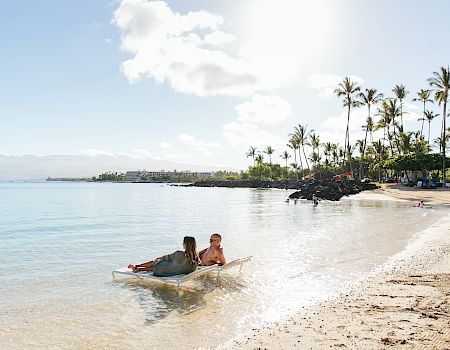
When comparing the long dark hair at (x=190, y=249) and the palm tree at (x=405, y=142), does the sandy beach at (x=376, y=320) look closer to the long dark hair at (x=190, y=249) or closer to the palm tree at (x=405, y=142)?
the long dark hair at (x=190, y=249)

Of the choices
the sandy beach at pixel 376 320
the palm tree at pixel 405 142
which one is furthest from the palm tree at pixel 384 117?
the sandy beach at pixel 376 320

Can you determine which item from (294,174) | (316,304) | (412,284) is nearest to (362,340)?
(316,304)

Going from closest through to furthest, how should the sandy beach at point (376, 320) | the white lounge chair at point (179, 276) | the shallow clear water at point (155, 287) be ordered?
the sandy beach at point (376, 320) → the shallow clear water at point (155, 287) → the white lounge chair at point (179, 276)

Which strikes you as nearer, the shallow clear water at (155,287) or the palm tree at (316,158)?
the shallow clear water at (155,287)

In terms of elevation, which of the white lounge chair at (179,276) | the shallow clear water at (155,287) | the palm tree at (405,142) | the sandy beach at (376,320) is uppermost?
the palm tree at (405,142)

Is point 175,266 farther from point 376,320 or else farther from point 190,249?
point 376,320

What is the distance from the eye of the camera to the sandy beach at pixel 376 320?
5.66m

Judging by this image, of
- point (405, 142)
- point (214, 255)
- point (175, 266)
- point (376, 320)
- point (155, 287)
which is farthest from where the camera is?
point (405, 142)

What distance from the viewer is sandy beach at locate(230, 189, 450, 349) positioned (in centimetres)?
566

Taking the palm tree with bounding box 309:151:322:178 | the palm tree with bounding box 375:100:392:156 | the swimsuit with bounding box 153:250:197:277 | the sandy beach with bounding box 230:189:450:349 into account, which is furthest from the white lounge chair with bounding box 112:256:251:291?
the palm tree with bounding box 309:151:322:178

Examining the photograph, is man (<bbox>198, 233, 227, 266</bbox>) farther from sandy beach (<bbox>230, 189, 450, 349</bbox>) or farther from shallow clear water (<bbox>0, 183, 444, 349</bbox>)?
sandy beach (<bbox>230, 189, 450, 349</bbox>)

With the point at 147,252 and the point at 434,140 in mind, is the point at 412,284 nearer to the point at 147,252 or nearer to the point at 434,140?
the point at 147,252

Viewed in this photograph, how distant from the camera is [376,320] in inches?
258

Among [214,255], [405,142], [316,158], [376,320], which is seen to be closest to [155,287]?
[214,255]
